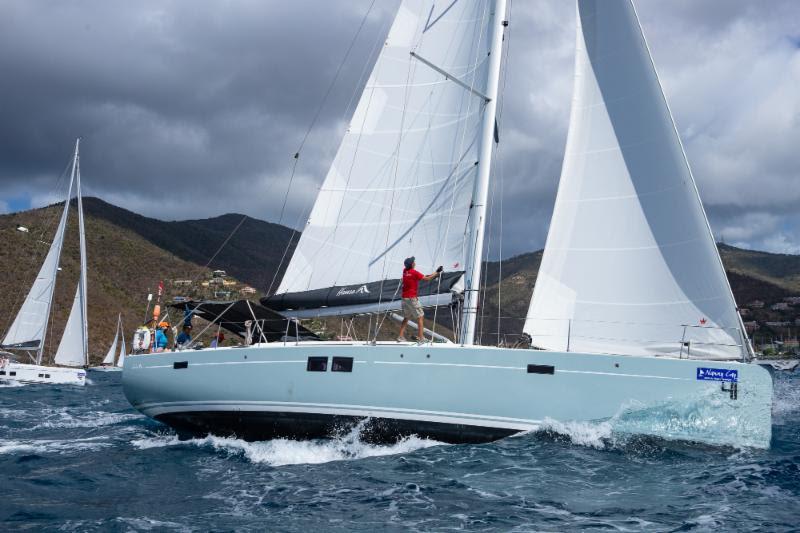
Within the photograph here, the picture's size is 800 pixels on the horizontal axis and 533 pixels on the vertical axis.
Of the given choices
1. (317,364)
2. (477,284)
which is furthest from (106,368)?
(477,284)

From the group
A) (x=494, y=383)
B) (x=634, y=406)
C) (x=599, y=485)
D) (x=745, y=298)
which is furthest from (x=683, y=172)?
(x=745, y=298)

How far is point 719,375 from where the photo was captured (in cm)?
1160

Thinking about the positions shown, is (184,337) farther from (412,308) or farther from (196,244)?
(196,244)

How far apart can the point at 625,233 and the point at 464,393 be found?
431 centimetres

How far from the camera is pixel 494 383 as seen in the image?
39.4 ft

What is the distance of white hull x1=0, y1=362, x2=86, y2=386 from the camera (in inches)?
1368

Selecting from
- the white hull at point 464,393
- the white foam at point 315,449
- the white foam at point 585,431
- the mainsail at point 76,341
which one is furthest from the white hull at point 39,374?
the white foam at point 585,431

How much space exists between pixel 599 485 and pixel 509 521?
85.5 inches

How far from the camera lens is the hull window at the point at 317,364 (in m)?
12.8

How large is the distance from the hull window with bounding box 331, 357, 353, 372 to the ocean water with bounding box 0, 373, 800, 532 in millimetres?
1213

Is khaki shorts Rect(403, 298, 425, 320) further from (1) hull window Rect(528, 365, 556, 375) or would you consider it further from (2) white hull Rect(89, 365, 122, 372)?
(2) white hull Rect(89, 365, 122, 372)

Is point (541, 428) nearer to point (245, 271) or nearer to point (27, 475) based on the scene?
point (27, 475)

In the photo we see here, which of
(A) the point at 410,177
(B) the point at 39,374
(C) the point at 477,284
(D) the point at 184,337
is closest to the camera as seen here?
(C) the point at 477,284

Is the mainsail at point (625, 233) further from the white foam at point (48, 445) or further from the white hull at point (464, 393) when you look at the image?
the white foam at point (48, 445)
